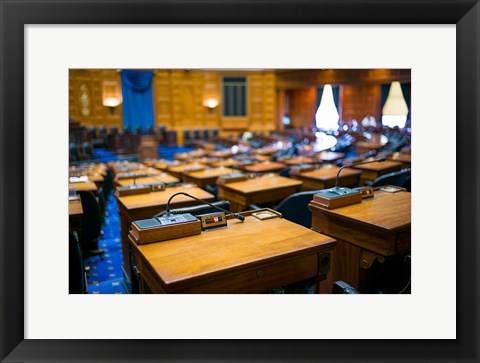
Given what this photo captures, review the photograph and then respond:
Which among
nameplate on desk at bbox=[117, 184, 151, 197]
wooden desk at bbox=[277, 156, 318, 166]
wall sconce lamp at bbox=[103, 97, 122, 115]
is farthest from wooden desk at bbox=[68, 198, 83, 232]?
wall sconce lamp at bbox=[103, 97, 122, 115]

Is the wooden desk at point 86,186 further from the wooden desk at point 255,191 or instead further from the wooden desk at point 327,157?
the wooden desk at point 327,157

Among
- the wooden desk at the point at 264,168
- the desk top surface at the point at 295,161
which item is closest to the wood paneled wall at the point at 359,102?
the desk top surface at the point at 295,161

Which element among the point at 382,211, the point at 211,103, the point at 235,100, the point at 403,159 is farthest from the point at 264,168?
the point at 235,100

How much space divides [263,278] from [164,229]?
0.49 meters

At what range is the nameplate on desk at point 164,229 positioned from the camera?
1766 millimetres

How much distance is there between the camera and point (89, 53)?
1.84 metres

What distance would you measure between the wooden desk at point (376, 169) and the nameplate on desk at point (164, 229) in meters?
3.10

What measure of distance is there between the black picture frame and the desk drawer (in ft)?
0.78

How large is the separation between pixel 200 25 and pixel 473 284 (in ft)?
5.10

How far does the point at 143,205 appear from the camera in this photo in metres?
2.90

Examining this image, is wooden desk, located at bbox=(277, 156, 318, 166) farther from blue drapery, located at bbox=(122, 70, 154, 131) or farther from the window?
the window

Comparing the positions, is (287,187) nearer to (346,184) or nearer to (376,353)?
(346,184)

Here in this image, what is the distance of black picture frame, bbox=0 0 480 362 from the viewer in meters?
1.60

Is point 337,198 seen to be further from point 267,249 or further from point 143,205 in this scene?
point 143,205
